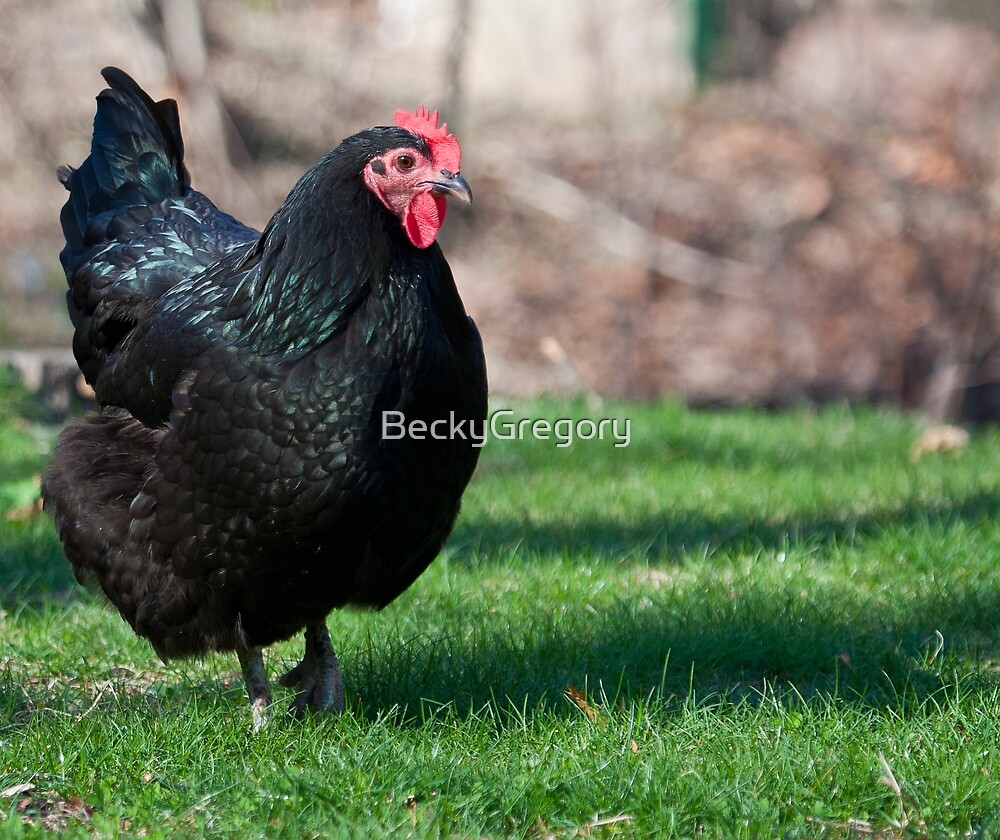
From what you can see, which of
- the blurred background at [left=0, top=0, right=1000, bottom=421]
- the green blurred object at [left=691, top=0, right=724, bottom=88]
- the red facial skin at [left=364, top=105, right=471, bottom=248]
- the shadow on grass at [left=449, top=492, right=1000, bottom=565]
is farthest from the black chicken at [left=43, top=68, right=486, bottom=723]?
the green blurred object at [left=691, top=0, right=724, bottom=88]

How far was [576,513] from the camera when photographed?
19.6 feet

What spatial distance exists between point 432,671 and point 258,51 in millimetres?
10136

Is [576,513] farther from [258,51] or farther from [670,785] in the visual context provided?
[258,51]

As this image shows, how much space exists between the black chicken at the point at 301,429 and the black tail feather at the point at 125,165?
3.70 ft

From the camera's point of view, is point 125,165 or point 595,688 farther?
point 125,165

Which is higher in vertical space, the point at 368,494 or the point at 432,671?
the point at 368,494

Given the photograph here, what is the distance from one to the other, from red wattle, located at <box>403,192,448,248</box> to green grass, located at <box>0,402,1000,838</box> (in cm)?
143

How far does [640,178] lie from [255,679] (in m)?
8.78

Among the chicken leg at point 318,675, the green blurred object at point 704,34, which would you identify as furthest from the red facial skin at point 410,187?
the green blurred object at point 704,34

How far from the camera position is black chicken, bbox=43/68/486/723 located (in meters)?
3.27

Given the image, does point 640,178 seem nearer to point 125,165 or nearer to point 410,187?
point 125,165

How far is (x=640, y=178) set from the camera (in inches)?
459

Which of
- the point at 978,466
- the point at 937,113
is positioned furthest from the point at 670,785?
the point at 937,113

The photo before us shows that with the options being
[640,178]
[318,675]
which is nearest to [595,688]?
[318,675]
